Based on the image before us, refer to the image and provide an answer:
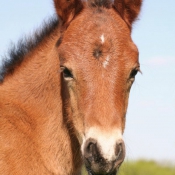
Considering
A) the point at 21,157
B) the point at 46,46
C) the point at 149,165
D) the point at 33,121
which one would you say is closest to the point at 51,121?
the point at 33,121

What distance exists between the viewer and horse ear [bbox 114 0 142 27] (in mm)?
6820

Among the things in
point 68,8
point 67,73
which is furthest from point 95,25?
point 67,73

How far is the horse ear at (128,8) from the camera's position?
682 centimetres

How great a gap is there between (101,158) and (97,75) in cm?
110

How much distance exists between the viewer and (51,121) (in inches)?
261

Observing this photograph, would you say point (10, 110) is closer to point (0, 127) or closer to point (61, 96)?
point (0, 127)

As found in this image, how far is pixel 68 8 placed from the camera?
6672mm

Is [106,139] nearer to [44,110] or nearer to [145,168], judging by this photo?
[44,110]

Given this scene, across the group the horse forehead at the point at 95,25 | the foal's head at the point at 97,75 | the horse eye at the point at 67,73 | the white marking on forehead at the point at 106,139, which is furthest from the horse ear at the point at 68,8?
the white marking on forehead at the point at 106,139

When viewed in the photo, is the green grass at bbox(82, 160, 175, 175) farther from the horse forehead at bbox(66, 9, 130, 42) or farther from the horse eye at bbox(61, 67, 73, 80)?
the horse eye at bbox(61, 67, 73, 80)

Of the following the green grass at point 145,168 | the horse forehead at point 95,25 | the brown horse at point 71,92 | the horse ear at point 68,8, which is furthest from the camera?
the green grass at point 145,168

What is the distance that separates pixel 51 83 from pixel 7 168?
4.65 feet

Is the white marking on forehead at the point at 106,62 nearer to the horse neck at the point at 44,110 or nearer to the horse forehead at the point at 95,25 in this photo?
the horse forehead at the point at 95,25

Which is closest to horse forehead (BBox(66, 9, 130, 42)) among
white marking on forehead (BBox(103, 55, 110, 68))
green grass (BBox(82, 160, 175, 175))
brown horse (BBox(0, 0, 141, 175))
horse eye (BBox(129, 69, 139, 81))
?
brown horse (BBox(0, 0, 141, 175))
